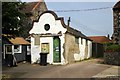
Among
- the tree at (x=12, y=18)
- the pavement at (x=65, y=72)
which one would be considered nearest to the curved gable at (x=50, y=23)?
the pavement at (x=65, y=72)

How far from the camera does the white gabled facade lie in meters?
26.1

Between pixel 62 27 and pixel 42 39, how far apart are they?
211 cm

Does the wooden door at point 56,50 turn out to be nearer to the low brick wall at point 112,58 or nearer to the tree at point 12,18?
the low brick wall at point 112,58

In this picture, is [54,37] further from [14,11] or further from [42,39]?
[14,11]

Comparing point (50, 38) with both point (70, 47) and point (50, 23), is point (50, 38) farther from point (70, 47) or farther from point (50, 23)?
point (70, 47)

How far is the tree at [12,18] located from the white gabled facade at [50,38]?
20.9 ft

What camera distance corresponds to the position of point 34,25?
27125 mm

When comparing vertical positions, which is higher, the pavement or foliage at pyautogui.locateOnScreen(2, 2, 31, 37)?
foliage at pyautogui.locateOnScreen(2, 2, 31, 37)

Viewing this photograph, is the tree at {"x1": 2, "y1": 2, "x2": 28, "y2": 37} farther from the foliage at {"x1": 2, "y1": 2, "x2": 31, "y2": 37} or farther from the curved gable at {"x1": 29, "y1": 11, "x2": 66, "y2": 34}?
the curved gable at {"x1": 29, "y1": 11, "x2": 66, "y2": 34}

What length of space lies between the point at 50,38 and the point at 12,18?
7.95 m

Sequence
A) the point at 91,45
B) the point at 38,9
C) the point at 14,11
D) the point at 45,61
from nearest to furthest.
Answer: the point at 14,11 < the point at 45,61 < the point at 91,45 < the point at 38,9

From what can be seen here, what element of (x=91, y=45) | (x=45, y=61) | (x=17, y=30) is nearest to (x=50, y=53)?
(x=45, y=61)

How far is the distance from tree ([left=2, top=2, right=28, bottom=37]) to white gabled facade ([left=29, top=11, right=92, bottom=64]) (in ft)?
20.9

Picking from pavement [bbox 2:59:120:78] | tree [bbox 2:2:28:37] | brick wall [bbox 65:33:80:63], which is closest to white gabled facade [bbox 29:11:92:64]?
brick wall [bbox 65:33:80:63]
